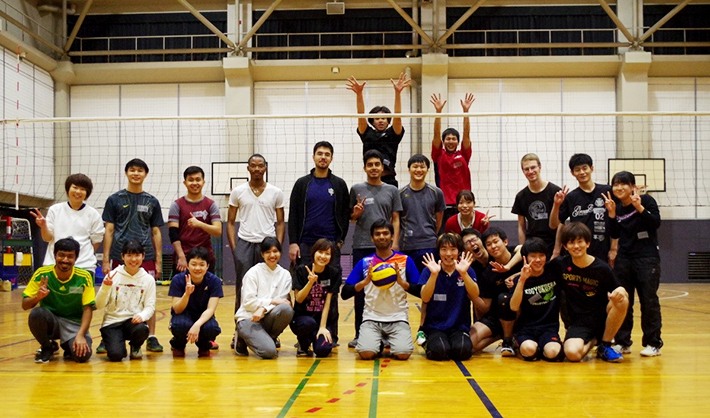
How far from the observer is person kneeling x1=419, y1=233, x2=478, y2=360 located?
5.75 metres

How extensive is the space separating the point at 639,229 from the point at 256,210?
3627 millimetres

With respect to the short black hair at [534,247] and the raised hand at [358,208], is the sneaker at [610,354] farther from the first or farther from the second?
the raised hand at [358,208]

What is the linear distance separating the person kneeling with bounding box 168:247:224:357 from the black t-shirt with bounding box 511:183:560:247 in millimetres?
3128

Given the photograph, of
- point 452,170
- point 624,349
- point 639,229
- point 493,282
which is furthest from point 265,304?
point 639,229

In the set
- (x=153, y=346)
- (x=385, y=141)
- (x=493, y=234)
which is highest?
(x=385, y=141)

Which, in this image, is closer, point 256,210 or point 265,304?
A: point 265,304

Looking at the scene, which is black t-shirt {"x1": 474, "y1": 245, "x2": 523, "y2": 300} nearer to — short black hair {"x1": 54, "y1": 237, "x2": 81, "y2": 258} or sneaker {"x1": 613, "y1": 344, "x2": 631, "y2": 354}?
sneaker {"x1": 613, "y1": 344, "x2": 631, "y2": 354}

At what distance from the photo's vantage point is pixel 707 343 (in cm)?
683

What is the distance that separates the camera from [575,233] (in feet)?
18.2

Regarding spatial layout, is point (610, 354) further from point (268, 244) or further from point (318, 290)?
point (268, 244)

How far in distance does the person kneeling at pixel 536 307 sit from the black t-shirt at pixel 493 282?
160 mm

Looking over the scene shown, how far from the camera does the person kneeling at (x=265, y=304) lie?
19.3 feet

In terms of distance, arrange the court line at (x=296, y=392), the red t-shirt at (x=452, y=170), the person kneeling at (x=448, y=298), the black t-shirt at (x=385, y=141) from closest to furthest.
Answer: the court line at (x=296, y=392) < the person kneeling at (x=448, y=298) < the black t-shirt at (x=385, y=141) < the red t-shirt at (x=452, y=170)

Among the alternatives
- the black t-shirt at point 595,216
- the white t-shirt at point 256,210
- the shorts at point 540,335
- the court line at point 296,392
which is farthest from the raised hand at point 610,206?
the white t-shirt at point 256,210
